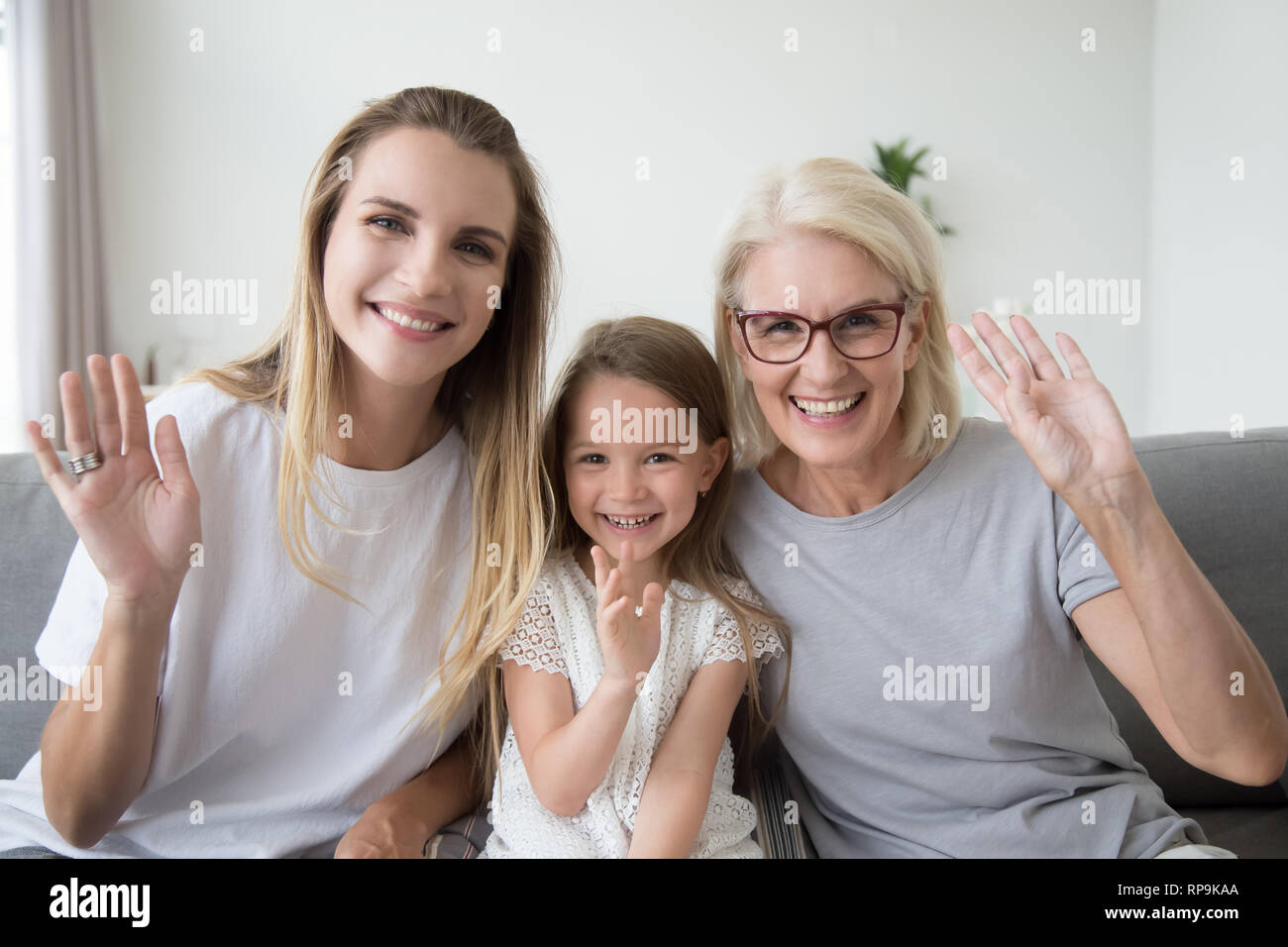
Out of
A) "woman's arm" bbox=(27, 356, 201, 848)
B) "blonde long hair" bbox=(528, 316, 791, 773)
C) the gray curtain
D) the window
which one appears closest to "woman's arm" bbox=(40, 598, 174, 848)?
"woman's arm" bbox=(27, 356, 201, 848)

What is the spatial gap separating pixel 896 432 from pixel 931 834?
0.52 metres

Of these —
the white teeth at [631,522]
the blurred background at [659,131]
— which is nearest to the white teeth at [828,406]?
the white teeth at [631,522]

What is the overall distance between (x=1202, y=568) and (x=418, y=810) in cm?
121

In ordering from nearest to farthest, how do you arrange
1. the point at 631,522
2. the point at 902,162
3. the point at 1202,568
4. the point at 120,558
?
the point at 120,558, the point at 631,522, the point at 1202,568, the point at 902,162

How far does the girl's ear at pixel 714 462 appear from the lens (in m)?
1.33

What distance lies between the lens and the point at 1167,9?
16.0 ft

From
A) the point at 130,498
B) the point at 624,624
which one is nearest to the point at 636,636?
the point at 624,624

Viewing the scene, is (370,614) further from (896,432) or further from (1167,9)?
(1167,9)

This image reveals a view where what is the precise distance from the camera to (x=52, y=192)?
4.66m

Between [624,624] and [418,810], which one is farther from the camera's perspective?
[418,810]

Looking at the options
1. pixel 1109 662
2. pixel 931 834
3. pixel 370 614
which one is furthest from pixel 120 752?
pixel 1109 662

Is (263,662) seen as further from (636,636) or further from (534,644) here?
(636,636)

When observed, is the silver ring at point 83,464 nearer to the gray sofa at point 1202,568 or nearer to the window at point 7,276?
the gray sofa at point 1202,568
